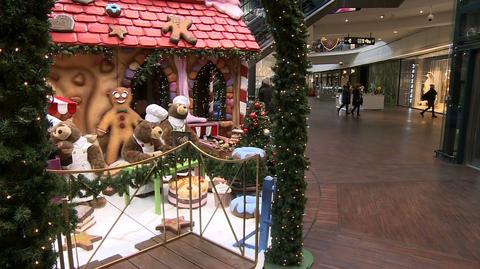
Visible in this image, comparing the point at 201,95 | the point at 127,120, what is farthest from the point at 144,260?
the point at 201,95

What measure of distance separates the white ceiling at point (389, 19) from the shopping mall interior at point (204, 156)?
1172 millimetres

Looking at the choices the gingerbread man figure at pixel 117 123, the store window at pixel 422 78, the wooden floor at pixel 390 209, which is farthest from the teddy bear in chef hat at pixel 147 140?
the store window at pixel 422 78

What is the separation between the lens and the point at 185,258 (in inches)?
122

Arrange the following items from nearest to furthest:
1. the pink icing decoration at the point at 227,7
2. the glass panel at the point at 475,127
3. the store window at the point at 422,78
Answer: the glass panel at the point at 475,127 < the pink icing decoration at the point at 227,7 < the store window at the point at 422,78

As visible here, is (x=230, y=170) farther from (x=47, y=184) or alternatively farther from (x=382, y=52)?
(x=382, y=52)

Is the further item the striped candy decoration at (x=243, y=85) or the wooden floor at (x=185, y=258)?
the striped candy decoration at (x=243, y=85)

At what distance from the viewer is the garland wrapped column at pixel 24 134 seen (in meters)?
1.62

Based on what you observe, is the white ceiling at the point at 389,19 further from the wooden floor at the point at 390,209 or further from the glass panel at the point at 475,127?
the wooden floor at the point at 390,209

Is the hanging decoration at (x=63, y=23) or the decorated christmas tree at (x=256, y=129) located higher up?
the hanging decoration at (x=63, y=23)

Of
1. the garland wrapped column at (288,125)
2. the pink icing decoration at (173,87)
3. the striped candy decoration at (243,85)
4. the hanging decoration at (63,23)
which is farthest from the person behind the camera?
the striped candy decoration at (243,85)

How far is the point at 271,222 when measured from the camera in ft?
10.7

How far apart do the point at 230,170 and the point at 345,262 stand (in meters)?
1.49

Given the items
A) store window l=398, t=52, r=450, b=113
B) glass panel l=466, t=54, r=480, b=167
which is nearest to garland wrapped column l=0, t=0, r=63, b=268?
glass panel l=466, t=54, r=480, b=167

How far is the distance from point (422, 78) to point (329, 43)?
5115 millimetres
